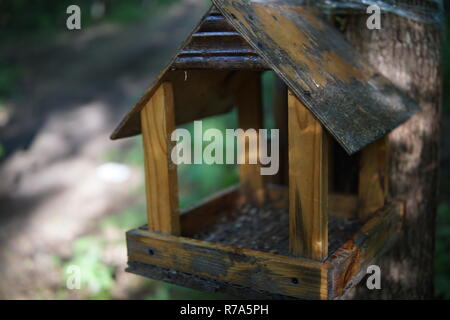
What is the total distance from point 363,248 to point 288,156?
1.97ft

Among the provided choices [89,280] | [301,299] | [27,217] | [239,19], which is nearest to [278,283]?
[301,299]

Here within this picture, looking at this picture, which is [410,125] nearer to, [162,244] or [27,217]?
[162,244]

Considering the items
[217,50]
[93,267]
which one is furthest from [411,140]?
[93,267]

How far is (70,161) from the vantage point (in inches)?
314

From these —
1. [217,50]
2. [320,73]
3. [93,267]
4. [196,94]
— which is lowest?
[93,267]

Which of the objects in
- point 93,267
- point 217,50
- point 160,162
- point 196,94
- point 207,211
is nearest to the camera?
point 217,50

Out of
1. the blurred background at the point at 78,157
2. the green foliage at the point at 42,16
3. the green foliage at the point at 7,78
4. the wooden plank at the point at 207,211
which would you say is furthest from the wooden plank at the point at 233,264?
the green foliage at the point at 42,16

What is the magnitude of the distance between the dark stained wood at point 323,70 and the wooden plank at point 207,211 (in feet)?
4.22

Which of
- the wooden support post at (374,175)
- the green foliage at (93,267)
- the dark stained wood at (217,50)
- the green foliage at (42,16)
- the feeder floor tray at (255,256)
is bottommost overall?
the green foliage at (93,267)

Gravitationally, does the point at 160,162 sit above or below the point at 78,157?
above

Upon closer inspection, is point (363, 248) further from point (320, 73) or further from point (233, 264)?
point (320, 73)

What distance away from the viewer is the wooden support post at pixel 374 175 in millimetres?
3148

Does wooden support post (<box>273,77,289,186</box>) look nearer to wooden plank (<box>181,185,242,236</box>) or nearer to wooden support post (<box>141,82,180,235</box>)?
wooden plank (<box>181,185,242,236</box>)

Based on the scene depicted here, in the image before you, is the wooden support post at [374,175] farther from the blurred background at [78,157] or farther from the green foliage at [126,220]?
the green foliage at [126,220]
